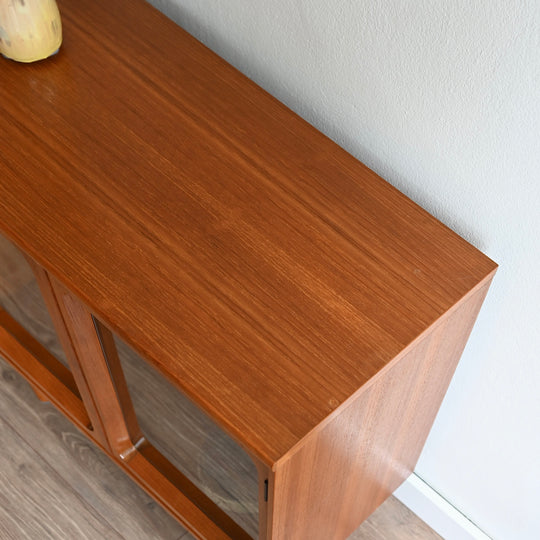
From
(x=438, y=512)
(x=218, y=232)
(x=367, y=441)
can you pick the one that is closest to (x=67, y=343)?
(x=218, y=232)

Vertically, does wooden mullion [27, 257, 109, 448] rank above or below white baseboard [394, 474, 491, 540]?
above

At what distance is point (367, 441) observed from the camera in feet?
A: 2.80

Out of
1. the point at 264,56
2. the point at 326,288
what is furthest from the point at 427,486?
the point at 264,56

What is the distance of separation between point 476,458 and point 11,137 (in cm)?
77

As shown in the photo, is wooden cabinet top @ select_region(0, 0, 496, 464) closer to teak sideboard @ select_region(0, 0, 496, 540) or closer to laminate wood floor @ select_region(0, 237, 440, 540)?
teak sideboard @ select_region(0, 0, 496, 540)

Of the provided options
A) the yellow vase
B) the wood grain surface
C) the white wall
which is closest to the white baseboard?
the wood grain surface

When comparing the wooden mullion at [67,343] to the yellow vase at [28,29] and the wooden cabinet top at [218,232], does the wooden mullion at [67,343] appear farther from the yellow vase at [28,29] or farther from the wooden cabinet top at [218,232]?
the yellow vase at [28,29]

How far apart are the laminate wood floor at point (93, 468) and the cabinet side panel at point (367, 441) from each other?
6.1 inches

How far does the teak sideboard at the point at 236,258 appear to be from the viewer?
2.35 ft

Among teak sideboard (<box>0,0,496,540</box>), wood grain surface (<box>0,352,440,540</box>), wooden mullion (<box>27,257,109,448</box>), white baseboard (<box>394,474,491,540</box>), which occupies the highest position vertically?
teak sideboard (<box>0,0,496,540</box>)

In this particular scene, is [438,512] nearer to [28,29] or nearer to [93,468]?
[93,468]

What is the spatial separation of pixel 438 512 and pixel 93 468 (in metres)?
0.60

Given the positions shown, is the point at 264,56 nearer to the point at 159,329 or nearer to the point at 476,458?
the point at 159,329

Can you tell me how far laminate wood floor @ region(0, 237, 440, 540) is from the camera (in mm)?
1092
